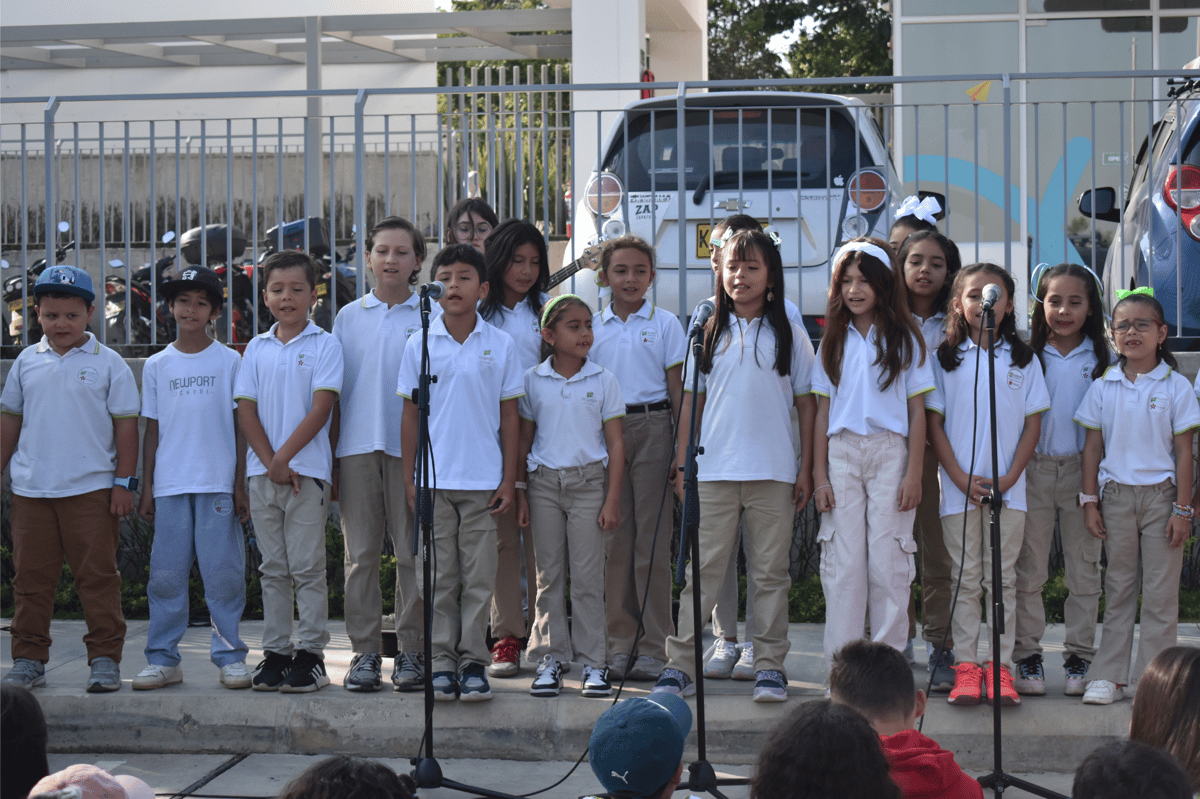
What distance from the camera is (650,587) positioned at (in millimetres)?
5094

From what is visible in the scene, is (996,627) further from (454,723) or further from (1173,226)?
(1173,226)

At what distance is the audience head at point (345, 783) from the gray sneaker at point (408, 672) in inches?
105

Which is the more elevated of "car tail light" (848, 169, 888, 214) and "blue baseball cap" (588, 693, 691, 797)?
"car tail light" (848, 169, 888, 214)

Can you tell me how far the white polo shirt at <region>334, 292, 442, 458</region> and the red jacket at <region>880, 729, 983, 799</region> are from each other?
9.14 feet

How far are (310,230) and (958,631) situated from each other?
4.89 meters

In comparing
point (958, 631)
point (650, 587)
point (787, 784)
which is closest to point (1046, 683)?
point (958, 631)

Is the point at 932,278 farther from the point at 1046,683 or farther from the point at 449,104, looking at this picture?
the point at 449,104

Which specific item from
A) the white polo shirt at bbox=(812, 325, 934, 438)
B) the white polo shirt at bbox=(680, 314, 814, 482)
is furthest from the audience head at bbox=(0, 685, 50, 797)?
the white polo shirt at bbox=(812, 325, 934, 438)

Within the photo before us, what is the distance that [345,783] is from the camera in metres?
2.18

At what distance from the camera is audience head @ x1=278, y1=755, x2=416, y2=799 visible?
2170mm

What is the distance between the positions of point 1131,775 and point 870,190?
16.1 feet

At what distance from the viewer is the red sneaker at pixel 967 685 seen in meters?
4.57

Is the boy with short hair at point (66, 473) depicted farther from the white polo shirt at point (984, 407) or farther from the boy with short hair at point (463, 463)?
the white polo shirt at point (984, 407)

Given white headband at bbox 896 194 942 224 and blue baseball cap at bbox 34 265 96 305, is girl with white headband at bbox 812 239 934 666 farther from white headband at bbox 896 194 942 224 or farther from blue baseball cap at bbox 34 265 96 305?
blue baseball cap at bbox 34 265 96 305
